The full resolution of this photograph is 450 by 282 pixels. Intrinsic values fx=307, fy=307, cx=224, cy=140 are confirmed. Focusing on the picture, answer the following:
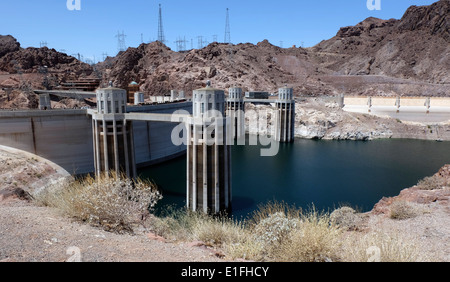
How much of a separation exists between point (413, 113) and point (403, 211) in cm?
6137

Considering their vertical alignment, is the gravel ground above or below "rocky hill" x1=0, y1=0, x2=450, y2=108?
below

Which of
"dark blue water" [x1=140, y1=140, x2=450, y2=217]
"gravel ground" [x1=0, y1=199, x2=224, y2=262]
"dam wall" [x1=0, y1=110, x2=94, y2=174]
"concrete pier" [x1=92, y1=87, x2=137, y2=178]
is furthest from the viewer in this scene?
"dam wall" [x1=0, y1=110, x2=94, y2=174]

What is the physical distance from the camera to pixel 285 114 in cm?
5231

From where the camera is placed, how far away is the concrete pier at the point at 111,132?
27078mm

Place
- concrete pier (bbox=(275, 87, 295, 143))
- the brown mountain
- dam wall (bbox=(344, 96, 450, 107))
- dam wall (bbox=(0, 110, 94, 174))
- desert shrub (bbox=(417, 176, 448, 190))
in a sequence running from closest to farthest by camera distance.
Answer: desert shrub (bbox=(417, 176, 448, 190)), dam wall (bbox=(0, 110, 94, 174)), concrete pier (bbox=(275, 87, 295, 143)), dam wall (bbox=(344, 96, 450, 107)), the brown mountain

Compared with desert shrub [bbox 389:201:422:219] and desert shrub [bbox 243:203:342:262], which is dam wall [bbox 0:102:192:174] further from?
desert shrub [bbox 389:201:422:219]

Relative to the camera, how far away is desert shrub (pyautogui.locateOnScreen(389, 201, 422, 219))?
44.4 ft

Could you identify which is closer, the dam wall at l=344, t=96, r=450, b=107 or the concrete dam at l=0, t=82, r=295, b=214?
the concrete dam at l=0, t=82, r=295, b=214

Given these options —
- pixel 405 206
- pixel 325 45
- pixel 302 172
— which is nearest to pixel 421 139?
pixel 302 172

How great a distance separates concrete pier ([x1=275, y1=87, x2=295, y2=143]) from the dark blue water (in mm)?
2363

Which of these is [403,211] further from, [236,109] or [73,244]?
[236,109]

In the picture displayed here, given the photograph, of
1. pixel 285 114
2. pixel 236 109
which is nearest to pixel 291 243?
pixel 285 114

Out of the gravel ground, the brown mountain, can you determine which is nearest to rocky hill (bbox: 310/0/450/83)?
the brown mountain
